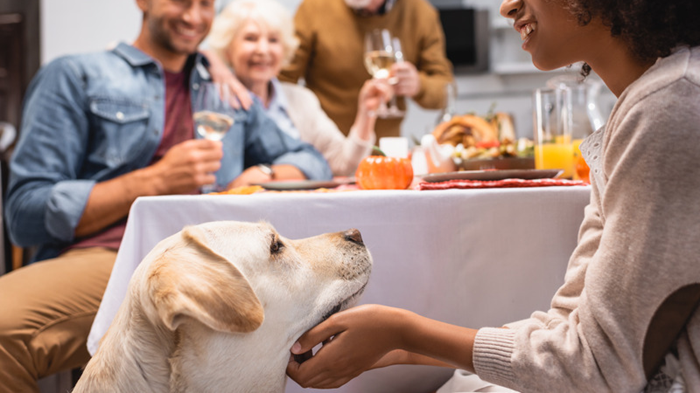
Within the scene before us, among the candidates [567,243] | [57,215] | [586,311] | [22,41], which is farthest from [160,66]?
[22,41]

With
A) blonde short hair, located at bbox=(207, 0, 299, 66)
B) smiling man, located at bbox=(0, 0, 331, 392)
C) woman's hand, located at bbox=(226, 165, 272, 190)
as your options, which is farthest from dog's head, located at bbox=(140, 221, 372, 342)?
blonde short hair, located at bbox=(207, 0, 299, 66)

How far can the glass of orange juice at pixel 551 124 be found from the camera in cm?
173

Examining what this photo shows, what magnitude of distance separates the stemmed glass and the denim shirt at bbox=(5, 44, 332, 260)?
0.53 metres

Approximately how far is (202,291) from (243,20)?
2477 mm

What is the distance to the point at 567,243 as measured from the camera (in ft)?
4.14

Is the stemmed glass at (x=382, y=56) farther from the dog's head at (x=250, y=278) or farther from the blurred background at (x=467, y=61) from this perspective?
the blurred background at (x=467, y=61)

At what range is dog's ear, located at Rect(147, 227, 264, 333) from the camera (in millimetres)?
825

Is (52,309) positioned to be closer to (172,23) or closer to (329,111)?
(172,23)

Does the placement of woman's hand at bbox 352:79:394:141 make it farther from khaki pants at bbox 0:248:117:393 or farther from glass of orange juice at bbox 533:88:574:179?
khaki pants at bbox 0:248:117:393

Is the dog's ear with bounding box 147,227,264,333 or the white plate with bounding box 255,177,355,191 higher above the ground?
the white plate with bounding box 255,177,355,191

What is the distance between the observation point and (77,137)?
199 centimetres

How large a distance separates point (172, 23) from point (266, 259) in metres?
1.57

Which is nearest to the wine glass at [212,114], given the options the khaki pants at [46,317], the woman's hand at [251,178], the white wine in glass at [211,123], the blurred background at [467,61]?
the white wine in glass at [211,123]

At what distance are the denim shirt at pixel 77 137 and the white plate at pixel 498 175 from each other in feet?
3.48
